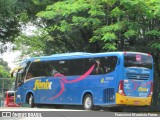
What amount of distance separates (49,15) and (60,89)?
5141 millimetres

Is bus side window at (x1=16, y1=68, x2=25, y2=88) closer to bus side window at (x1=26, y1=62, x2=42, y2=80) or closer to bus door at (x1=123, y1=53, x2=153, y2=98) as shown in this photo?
bus side window at (x1=26, y1=62, x2=42, y2=80)

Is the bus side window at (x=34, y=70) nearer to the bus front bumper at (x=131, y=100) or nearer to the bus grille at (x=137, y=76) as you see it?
the bus front bumper at (x=131, y=100)

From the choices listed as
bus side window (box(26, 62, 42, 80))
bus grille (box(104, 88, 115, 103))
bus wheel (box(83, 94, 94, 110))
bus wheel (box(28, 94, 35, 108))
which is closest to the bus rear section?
bus grille (box(104, 88, 115, 103))

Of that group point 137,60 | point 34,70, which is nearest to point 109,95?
point 137,60

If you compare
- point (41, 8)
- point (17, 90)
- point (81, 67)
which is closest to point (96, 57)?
point (81, 67)

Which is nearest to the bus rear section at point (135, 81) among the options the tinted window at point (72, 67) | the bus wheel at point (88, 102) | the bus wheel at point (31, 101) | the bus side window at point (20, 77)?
the tinted window at point (72, 67)

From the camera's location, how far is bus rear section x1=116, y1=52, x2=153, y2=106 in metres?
20.1

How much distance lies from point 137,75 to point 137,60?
2.47ft

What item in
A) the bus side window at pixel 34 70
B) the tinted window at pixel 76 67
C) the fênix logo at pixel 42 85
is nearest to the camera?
the tinted window at pixel 76 67

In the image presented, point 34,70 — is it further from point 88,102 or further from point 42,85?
point 88,102

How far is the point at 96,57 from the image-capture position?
2120cm

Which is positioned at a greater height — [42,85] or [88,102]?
[42,85]

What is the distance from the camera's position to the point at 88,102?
21438 millimetres

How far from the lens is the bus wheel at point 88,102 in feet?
69.5
